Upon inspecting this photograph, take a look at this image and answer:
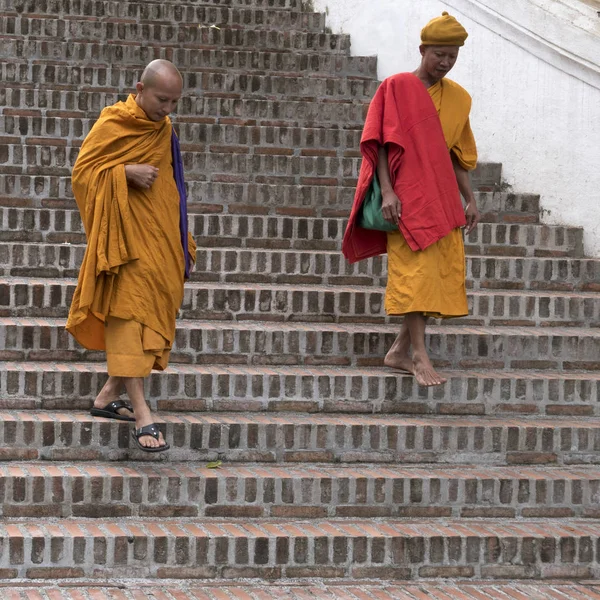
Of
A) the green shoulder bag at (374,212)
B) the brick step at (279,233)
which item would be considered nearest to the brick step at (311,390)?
the green shoulder bag at (374,212)

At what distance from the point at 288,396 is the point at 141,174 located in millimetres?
1364

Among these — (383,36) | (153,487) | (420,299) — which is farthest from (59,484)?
(383,36)

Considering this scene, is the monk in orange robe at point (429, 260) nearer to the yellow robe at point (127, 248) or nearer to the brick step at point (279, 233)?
the yellow robe at point (127, 248)

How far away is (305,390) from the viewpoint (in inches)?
249

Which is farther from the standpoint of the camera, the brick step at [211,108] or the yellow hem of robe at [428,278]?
the brick step at [211,108]

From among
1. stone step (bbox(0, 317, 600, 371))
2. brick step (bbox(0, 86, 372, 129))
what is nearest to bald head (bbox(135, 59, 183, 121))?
stone step (bbox(0, 317, 600, 371))

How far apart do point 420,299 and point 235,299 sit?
1.20m

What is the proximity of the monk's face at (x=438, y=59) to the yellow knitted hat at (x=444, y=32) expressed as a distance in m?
0.03

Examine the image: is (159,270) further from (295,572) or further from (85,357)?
(295,572)

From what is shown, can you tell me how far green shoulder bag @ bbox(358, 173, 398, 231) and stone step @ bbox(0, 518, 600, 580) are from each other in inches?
57.4

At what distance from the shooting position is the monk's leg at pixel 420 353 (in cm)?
629

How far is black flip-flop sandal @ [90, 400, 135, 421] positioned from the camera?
19.2 feet

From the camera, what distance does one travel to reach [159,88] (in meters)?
5.60

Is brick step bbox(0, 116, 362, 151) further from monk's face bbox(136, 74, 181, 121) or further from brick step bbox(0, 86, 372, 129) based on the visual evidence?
monk's face bbox(136, 74, 181, 121)
